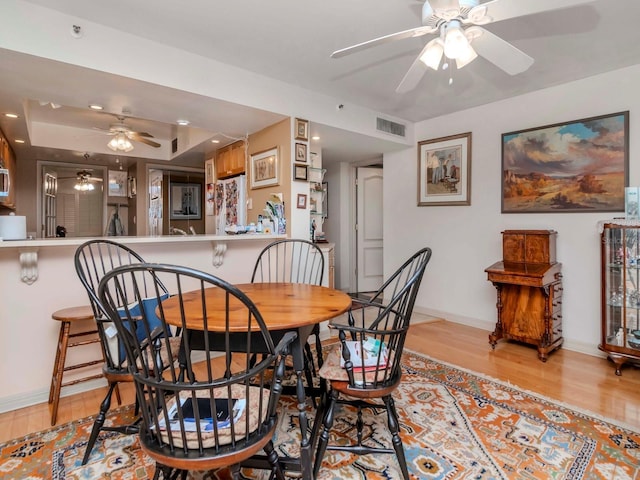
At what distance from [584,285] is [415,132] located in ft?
8.44

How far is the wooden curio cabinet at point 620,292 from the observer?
266cm

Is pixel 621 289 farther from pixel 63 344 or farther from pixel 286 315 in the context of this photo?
pixel 63 344

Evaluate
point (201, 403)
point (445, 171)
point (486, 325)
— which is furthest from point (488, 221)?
point (201, 403)

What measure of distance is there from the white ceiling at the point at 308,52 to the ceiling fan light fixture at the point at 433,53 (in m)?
0.38

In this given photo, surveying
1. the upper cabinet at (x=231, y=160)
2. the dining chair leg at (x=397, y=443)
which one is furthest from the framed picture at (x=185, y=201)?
the dining chair leg at (x=397, y=443)

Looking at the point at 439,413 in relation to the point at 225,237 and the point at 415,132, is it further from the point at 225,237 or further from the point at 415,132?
the point at 415,132

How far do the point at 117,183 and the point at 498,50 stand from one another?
6290mm

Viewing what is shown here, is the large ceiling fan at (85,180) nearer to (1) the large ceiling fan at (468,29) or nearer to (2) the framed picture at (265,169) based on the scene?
(2) the framed picture at (265,169)

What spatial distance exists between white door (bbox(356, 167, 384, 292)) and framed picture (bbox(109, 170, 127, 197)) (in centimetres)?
420

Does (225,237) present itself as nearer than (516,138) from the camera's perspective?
Yes

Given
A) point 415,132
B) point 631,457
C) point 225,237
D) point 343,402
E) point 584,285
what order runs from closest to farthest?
1. point 631,457
2. point 343,402
3. point 225,237
4. point 584,285
5. point 415,132

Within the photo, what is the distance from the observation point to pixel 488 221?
12.7 ft

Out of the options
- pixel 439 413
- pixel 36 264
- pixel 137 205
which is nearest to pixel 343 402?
pixel 439 413

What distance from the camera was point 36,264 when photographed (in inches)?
87.8
